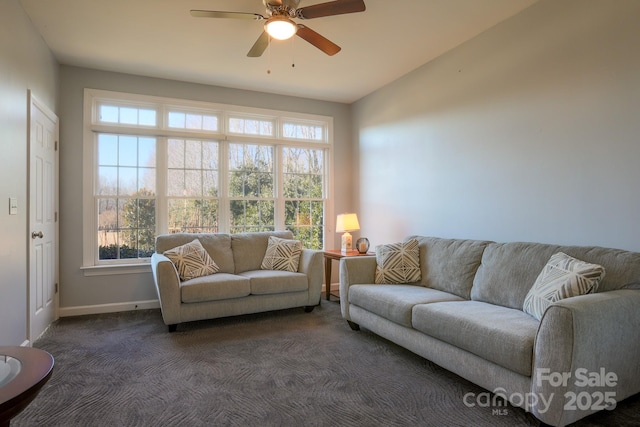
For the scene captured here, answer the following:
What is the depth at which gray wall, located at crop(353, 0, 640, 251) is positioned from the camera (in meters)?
2.33

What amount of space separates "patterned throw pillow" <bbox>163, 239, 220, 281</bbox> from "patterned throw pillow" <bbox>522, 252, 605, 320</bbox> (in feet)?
9.30

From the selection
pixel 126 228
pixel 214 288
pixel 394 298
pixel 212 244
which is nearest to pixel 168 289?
Answer: pixel 214 288

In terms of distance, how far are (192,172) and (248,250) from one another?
47.6 inches

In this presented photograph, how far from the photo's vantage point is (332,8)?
232cm

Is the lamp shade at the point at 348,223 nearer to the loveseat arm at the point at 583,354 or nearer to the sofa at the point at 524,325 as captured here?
the sofa at the point at 524,325

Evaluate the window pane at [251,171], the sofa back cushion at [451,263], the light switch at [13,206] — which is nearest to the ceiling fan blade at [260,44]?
the window pane at [251,171]

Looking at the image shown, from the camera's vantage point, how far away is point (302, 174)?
507cm

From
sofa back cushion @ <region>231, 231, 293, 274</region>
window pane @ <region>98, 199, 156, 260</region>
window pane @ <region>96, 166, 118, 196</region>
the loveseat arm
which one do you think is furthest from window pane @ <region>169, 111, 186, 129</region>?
the loveseat arm

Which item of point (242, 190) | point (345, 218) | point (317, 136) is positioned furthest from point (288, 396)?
point (317, 136)

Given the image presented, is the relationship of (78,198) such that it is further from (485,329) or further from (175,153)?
(485,329)

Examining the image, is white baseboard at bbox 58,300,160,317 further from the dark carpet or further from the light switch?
the light switch

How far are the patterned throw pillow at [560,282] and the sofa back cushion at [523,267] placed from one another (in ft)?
0.39

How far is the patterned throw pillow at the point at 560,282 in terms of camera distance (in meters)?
2.00

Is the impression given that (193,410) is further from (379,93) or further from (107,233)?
(379,93)
